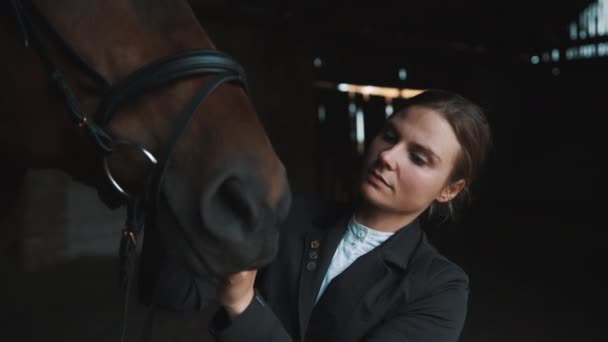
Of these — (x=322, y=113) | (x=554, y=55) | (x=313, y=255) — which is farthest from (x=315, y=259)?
(x=554, y=55)

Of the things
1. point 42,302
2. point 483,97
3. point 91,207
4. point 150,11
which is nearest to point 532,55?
point 483,97

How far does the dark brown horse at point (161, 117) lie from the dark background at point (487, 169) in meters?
2.13

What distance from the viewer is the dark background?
117 inches

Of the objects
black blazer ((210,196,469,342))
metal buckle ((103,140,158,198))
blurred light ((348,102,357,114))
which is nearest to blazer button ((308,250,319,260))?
black blazer ((210,196,469,342))

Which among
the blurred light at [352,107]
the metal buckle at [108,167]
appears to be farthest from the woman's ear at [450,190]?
the blurred light at [352,107]

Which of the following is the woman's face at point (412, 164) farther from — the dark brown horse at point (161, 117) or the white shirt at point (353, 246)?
the dark brown horse at point (161, 117)

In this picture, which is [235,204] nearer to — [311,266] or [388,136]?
[311,266]

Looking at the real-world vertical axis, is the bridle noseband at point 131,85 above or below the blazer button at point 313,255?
above

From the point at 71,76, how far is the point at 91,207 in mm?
3089

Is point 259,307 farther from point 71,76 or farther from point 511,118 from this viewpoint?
point 511,118

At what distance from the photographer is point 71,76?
76 centimetres

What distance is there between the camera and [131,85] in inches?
28.5

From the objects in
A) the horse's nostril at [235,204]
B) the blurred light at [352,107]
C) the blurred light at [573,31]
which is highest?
the horse's nostril at [235,204]

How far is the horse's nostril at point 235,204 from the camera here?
2.26ft
